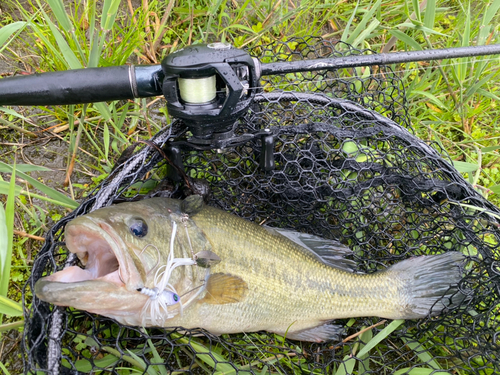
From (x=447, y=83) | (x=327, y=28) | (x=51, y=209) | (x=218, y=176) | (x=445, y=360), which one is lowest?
(x=445, y=360)

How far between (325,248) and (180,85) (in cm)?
149

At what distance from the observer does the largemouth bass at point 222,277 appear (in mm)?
1572

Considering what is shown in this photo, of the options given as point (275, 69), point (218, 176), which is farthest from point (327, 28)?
point (218, 176)

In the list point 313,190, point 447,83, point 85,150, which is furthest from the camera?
point 447,83

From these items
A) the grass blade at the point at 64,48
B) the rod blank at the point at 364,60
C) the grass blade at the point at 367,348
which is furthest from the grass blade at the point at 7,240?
the grass blade at the point at 367,348

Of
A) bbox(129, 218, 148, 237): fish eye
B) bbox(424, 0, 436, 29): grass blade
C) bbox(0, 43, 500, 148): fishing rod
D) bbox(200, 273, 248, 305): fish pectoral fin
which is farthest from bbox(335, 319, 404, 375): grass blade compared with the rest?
bbox(424, 0, 436, 29): grass blade

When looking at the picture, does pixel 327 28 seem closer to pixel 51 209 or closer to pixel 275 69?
pixel 275 69

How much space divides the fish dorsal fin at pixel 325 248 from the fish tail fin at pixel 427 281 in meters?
0.31

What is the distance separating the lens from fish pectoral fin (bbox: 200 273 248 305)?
187cm

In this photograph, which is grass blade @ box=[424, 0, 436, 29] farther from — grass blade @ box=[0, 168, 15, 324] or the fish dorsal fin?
grass blade @ box=[0, 168, 15, 324]

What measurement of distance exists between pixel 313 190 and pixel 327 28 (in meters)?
2.14

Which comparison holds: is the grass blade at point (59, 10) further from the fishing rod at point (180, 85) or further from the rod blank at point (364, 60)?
the rod blank at point (364, 60)

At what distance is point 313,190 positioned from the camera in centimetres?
226

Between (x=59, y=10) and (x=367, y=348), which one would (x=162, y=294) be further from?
(x=59, y=10)
